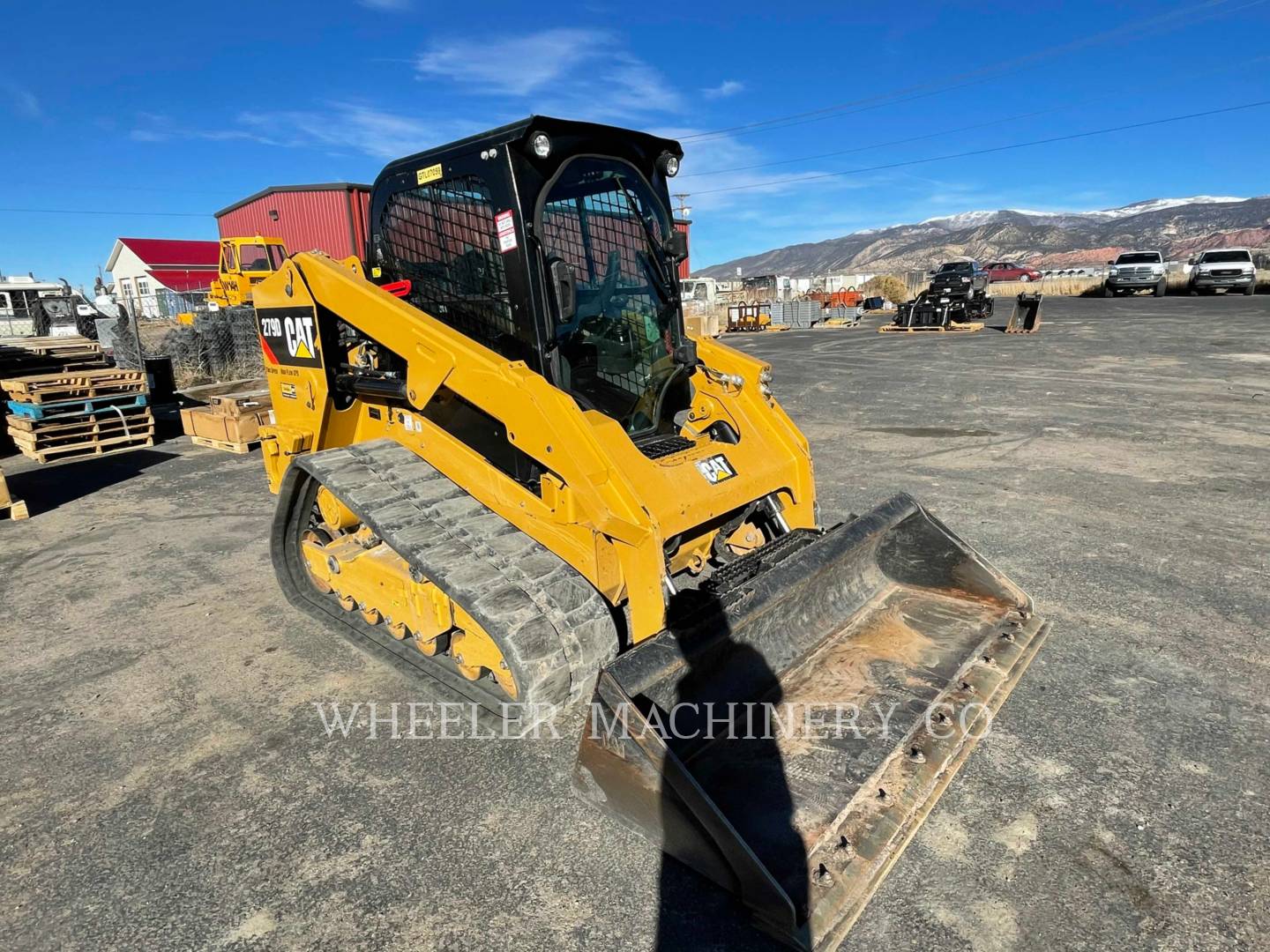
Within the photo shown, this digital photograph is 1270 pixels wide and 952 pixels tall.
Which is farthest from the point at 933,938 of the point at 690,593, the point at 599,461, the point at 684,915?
the point at 599,461

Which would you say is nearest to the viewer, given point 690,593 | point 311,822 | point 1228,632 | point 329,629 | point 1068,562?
point 311,822

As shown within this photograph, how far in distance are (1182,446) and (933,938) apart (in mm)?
7455

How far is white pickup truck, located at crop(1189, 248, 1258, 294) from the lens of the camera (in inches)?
1142

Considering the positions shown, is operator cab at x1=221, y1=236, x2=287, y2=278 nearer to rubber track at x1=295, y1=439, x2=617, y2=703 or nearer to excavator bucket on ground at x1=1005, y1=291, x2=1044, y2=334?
rubber track at x1=295, y1=439, x2=617, y2=703

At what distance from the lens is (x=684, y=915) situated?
7.61 ft

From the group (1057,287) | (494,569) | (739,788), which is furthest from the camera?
(1057,287)

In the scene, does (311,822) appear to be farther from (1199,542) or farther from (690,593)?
(1199,542)

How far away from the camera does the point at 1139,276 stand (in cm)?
3084

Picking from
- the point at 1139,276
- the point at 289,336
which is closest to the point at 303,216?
the point at 289,336

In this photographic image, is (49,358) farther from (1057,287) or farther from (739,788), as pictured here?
(1057,287)

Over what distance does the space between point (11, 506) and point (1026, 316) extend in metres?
21.7

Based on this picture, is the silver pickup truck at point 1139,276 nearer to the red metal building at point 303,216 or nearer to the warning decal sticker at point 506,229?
the red metal building at point 303,216

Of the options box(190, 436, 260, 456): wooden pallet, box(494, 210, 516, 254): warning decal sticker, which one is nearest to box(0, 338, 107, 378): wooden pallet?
box(190, 436, 260, 456): wooden pallet

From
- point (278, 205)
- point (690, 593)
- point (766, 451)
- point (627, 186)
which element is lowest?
point (690, 593)
